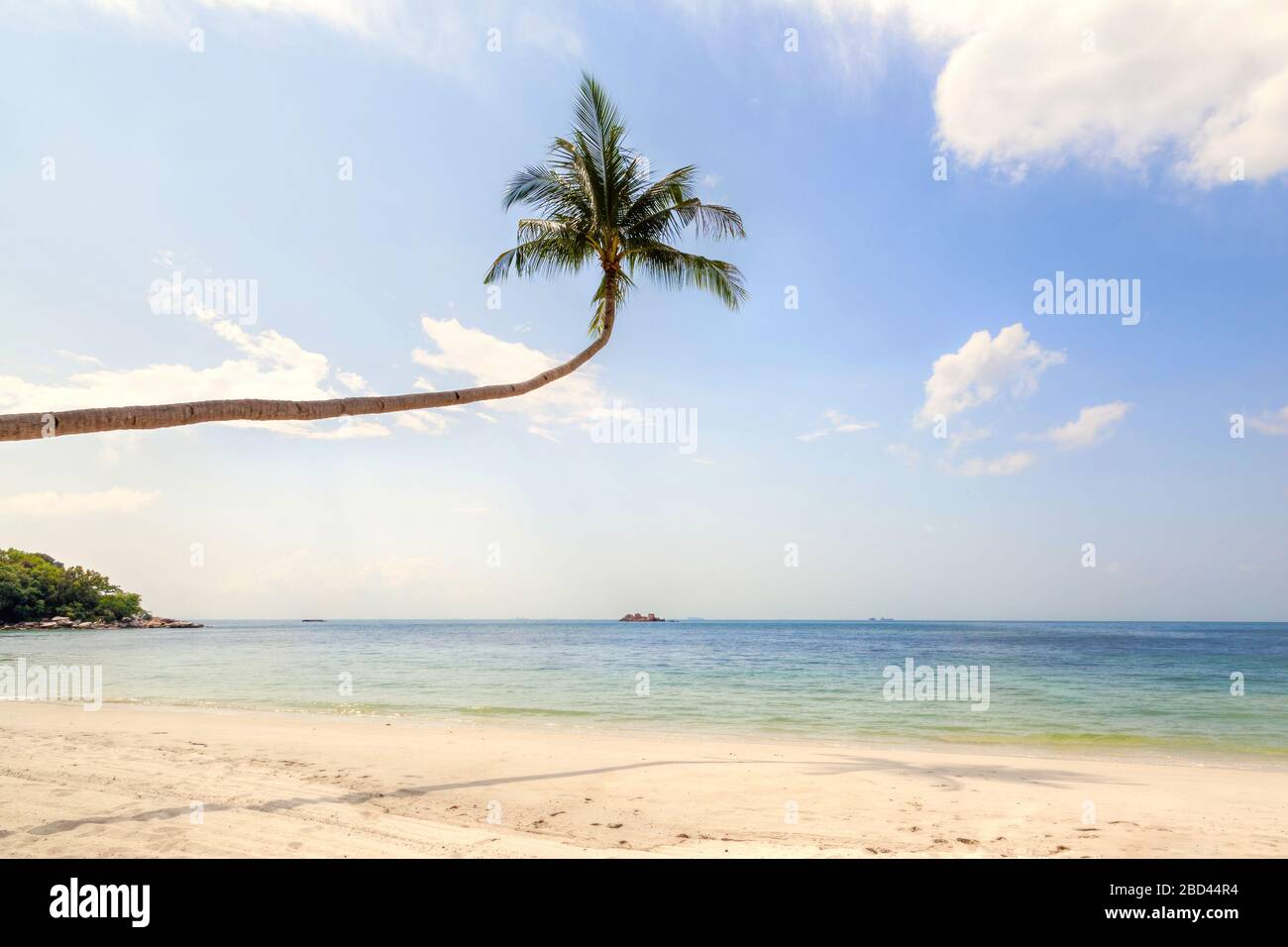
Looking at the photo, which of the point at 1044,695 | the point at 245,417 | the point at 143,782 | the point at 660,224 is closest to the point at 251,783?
the point at 143,782

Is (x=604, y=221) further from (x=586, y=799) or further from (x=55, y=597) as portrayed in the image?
(x=55, y=597)

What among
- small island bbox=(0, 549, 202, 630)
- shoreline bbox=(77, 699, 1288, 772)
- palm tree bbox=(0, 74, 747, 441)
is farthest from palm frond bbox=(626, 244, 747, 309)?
small island bbox=(0, 549, 202, 630)

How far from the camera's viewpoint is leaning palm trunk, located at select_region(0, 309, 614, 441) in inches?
197

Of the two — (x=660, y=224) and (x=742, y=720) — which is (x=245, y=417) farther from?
(x=742, y=720)

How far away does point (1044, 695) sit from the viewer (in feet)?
61.0

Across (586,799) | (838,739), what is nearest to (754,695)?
(838,739)

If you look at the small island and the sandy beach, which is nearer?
the sandy beach

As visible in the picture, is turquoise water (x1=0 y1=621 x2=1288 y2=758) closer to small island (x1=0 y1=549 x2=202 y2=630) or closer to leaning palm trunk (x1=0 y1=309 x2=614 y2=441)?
leaning palm trunk (x1=0 y1=309 x2=614 y2=441)

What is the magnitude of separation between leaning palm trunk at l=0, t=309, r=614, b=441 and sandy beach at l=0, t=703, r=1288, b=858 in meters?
3.17

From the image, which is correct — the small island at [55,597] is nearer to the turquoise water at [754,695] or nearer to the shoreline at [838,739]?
the turquoise water at [754,695]

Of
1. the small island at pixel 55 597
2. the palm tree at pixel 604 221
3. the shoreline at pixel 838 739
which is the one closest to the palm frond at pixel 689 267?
the palm tree at pixel 604 221

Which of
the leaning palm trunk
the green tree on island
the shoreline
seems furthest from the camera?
the green tree on island

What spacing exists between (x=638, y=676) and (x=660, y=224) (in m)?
16.2
